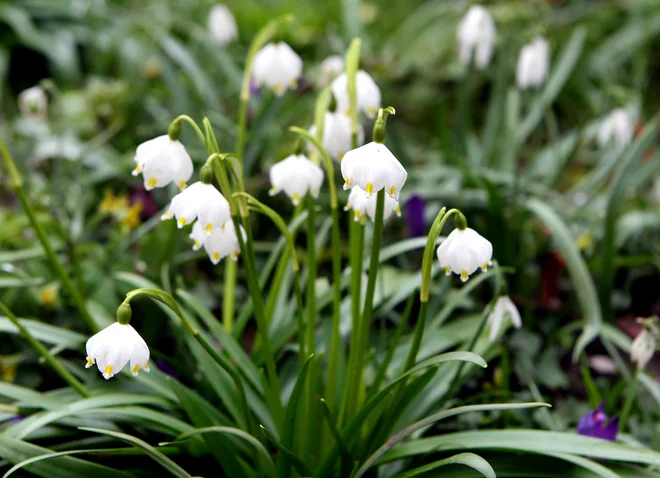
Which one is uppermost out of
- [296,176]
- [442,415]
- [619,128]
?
[619,128]

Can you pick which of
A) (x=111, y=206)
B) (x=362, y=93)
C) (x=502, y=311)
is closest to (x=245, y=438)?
(x=502, y=311)

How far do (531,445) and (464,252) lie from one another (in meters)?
0.54

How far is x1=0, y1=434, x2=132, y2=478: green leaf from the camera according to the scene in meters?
1.57

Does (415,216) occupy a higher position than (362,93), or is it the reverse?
(415,216)

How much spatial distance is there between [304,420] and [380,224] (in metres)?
0.59

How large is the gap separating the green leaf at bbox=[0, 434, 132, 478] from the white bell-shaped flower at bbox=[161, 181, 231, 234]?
662 mm

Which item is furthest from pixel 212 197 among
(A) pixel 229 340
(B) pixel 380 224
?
(A) pixel 229 340

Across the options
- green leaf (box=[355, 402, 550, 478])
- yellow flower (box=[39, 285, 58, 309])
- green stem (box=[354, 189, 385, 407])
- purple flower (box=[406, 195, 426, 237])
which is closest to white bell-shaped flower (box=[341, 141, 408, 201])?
green stem (box=[354, 189, 385, 407])

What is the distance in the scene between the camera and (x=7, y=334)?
2295 mm

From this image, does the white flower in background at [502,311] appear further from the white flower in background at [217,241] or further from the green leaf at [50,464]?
the green leaf at [50,464]

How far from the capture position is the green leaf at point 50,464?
5.14ft

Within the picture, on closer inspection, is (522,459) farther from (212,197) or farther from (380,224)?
(212,197)

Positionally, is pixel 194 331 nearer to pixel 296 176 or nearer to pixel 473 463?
pixel 296 176

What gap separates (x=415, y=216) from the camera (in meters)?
2.55
